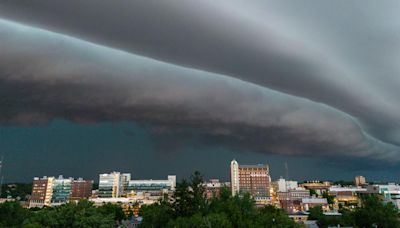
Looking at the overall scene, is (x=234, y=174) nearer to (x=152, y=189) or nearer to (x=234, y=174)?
(x=234, y=174)

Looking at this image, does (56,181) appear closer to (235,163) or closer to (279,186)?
(235,163)

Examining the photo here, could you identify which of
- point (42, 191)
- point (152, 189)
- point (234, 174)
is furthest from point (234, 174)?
point (42, 191)

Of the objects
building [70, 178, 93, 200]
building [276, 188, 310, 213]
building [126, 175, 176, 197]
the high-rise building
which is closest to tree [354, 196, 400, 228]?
building [276, 188, 310, 213]

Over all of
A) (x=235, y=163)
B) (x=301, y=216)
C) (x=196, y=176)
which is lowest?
(x=301, y=216)

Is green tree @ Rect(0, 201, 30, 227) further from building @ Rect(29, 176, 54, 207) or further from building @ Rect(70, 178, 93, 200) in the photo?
building @ Rect(70, 178, 93, 200)

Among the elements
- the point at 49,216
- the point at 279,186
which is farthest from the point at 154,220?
the point at 279,186

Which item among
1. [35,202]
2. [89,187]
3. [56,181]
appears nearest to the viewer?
[35,202]

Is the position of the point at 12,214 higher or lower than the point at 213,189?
lower
